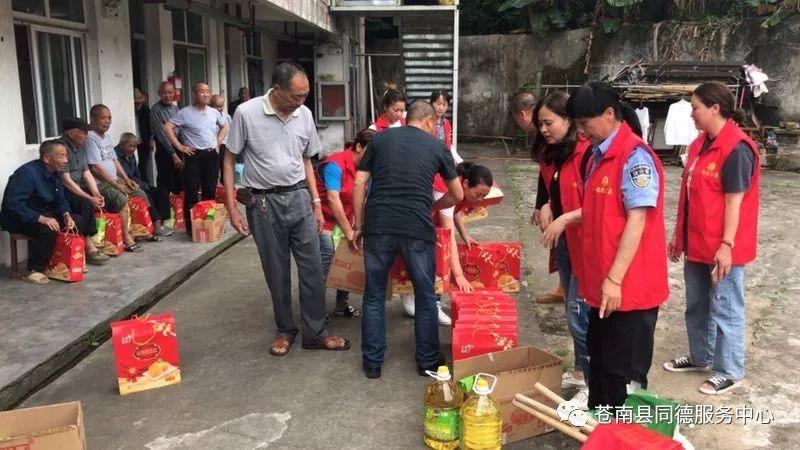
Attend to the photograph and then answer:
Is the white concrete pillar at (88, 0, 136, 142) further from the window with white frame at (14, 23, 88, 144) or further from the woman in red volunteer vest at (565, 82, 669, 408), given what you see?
the woman in red volunteer vest at (565, 82, 669, 408)

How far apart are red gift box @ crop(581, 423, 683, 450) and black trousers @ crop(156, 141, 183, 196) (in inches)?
239

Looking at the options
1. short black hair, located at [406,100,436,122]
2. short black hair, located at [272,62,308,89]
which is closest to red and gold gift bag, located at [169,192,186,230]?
short black hair, located at [272,62,308,89]

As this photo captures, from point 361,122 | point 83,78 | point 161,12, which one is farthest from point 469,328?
point 361,122

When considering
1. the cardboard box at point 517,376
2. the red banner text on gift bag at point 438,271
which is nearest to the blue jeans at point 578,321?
the cardboard box at point 517,376

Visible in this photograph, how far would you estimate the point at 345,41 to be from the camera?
1320 cm

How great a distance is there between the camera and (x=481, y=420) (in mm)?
2748

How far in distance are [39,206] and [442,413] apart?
401 cm

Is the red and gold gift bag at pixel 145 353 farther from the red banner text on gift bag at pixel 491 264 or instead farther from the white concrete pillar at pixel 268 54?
the white concrete pillar at pixel 268 54

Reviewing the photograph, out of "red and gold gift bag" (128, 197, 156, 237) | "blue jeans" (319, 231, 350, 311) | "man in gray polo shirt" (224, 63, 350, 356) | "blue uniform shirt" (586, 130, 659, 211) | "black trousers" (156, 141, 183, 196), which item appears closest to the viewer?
"blue uniform shirt" (586, 130, 659, 211)

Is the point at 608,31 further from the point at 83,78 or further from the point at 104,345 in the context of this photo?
the point at 104,345

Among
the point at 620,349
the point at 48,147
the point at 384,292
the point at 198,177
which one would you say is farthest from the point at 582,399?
the point at 198,177

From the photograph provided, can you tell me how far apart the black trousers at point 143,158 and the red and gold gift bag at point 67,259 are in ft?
9.01

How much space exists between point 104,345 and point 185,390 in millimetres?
1040

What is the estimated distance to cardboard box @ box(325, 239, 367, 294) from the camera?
13.5ft
